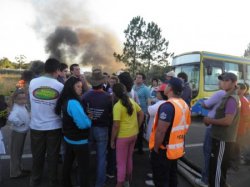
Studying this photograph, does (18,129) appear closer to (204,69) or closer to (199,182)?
(199,182)

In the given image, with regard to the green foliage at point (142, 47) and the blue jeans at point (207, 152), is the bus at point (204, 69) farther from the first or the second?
the green foliage at point (142, 47)

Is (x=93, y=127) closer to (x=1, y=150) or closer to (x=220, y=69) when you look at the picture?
(x=1, y=150)

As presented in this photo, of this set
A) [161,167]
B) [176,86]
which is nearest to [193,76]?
[176,86]

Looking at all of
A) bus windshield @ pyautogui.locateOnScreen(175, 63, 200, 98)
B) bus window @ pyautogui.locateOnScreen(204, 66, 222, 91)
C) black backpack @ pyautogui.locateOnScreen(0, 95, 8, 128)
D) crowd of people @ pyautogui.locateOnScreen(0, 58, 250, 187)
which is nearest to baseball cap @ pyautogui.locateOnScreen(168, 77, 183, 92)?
crowd of people @ pyautogui.locateOnScreen(0, 58, 250, 187)

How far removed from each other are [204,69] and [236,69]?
2.07 meters

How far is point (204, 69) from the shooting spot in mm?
12492

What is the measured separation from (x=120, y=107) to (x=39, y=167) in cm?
156

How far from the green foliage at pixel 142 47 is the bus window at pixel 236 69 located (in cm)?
3149

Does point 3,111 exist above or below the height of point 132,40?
below

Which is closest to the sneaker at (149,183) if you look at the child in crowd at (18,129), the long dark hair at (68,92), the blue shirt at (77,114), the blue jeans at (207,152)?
the blue jeans at (207,152)

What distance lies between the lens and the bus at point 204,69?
40.7ft

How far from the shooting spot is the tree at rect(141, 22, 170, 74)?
4609 cm

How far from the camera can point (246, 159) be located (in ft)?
20.5

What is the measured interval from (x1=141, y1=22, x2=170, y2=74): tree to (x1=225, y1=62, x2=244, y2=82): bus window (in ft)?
108
